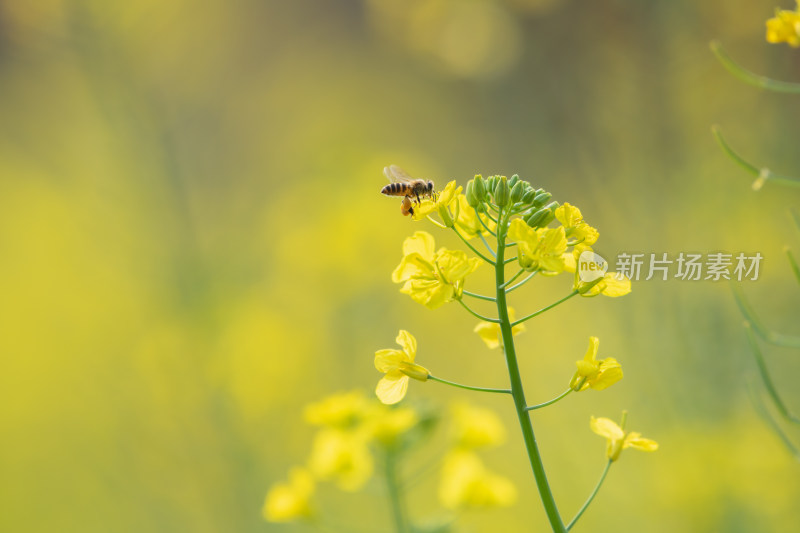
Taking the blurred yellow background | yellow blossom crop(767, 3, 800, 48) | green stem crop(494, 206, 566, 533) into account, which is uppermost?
the blurred yellow background

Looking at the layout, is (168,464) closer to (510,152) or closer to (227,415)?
(227,415)

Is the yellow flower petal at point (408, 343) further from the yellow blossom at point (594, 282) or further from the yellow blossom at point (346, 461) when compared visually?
the yellow blossom at point (346, 461)

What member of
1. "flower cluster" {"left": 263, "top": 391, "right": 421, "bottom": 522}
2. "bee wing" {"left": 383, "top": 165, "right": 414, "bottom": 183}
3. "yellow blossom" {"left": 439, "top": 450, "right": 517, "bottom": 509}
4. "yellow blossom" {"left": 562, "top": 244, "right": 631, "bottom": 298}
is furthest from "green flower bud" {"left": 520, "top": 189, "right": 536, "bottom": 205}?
"yellow blossom" {"left": 439, "top": 450, "right": 517, "bottom": 509}

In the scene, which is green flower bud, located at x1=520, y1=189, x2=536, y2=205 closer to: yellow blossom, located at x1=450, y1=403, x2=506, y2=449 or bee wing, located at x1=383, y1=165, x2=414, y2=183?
bee wing, located at x1=383, y1=165, x2=414, y2=183

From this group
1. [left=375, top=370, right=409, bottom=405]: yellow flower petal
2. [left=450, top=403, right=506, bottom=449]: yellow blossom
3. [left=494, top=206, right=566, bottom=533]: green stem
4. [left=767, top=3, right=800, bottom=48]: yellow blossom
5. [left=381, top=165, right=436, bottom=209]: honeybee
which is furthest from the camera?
[left=450, top=403, right=506, bottom=449]: yellow blossom

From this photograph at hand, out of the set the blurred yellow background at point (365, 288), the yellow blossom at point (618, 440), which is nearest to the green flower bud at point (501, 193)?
the yellow blossom at point (618, 440)

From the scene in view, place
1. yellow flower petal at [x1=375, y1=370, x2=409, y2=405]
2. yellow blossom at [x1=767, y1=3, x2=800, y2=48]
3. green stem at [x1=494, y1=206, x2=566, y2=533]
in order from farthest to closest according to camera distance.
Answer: yellow blossom at [x1=767, y1=3, x2=800, y2=48]
yellow flower petal at [x1=375, y1=370, x2=409, y2=405]
green stem at [x1=494, y1=206, x2=566, y2=533]

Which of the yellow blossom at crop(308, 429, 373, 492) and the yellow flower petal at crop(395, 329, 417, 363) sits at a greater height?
the yellow blossom at crop(308, 429, 373, 492)
